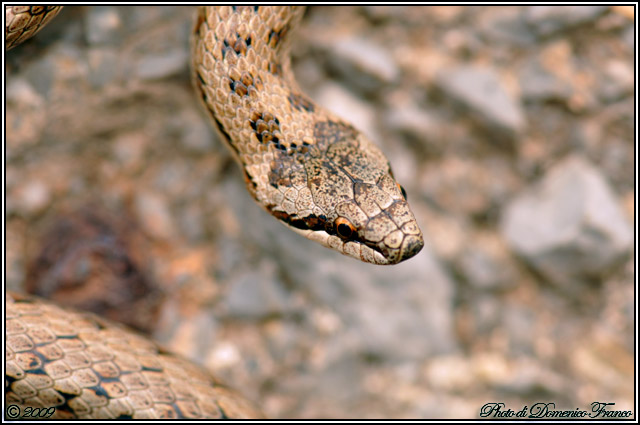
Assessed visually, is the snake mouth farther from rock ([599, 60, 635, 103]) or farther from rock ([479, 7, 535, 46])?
rock ([599, 60, 635, 103])

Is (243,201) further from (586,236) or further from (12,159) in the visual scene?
(586,236)

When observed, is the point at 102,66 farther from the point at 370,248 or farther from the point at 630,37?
the point at 630,37

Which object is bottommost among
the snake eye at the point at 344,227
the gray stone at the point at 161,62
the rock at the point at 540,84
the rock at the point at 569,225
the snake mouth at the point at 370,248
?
the snake mouth at the point at 370,248

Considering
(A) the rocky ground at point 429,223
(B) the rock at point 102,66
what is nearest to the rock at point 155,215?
(A) the rocky ground at point 429,223

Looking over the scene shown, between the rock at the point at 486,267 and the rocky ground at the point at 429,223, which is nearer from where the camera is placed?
the rocky ground at the point at 429,223

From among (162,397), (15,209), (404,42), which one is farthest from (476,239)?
(15,209)

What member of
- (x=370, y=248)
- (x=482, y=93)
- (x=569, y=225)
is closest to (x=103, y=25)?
(x=370, y=248)

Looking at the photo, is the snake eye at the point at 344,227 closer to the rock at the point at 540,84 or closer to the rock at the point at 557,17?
the rock at the point at 540,84

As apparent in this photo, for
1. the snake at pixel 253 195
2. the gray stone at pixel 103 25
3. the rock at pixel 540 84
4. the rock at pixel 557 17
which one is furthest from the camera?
the rock at pixel 540 84
